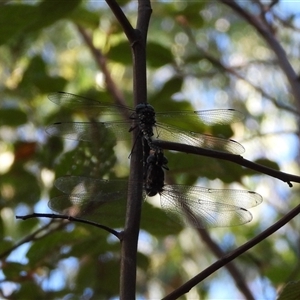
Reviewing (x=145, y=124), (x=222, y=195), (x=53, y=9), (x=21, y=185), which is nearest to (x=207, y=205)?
(x=222, y=195)

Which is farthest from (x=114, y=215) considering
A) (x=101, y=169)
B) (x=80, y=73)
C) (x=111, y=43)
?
(x=80, y=73)

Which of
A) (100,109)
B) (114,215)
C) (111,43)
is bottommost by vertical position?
(114,215)

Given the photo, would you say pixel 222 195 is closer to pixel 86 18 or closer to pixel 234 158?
pixel 234 158

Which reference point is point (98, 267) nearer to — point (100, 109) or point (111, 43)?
point (100, 109)

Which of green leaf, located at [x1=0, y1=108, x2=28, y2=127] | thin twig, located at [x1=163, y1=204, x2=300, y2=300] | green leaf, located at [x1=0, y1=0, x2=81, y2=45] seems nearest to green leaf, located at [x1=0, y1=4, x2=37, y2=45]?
green leaf, located at [x1=0, y1=0, x2=81, y2=45]

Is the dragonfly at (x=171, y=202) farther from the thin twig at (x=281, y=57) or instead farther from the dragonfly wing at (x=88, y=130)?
the thin twig at (x=281, y=57)

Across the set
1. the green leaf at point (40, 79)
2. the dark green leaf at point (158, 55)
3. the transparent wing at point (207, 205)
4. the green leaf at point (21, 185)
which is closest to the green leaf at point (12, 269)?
the green leaf at point (21, 185)

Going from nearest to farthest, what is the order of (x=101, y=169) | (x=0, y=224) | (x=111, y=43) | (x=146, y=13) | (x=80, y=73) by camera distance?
(x=146, y=13)
(x=101, y=169)
(x=0, y=224)
(x=111, y=43)
(x=80, y=73)

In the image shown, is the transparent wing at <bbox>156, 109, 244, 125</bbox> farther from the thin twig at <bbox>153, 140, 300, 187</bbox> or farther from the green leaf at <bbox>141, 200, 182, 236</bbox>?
the thin twig at <bbox>153, 140, 300, 187</bbox>
